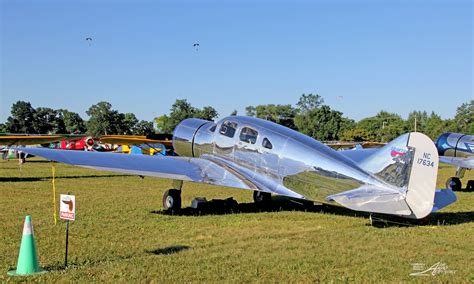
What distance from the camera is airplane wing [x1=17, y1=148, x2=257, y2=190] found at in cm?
1035

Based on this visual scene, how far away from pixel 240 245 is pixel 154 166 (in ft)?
13.3

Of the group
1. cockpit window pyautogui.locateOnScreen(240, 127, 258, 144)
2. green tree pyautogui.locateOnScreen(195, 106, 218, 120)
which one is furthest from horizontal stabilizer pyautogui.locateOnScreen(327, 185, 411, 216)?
green tree pyautogui.locateOnScreen(195, 106, 218, 120)

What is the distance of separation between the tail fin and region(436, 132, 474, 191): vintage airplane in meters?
10.7

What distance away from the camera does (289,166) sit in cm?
1001

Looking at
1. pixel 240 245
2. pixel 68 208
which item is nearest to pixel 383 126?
pixel 240 245

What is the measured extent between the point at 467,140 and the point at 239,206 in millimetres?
11450

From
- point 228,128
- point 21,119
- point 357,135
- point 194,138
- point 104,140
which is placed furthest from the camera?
point 21,119

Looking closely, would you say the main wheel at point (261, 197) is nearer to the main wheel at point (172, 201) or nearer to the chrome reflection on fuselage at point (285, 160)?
the chrome reflection on fuselage at point (285, 160)

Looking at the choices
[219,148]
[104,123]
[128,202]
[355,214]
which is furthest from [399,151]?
[104,123]

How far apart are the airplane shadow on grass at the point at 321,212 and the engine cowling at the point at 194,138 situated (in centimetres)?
155

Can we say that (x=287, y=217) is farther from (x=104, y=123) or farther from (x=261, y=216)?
(x=104, y=123)

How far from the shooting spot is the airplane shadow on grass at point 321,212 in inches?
370

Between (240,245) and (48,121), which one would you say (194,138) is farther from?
(48,121)

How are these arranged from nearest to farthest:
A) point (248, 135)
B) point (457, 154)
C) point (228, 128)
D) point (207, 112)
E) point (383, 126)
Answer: point (248, 135)
point (228, 128)
point (457, 154)
point (207, 112)
point (383, 126)
